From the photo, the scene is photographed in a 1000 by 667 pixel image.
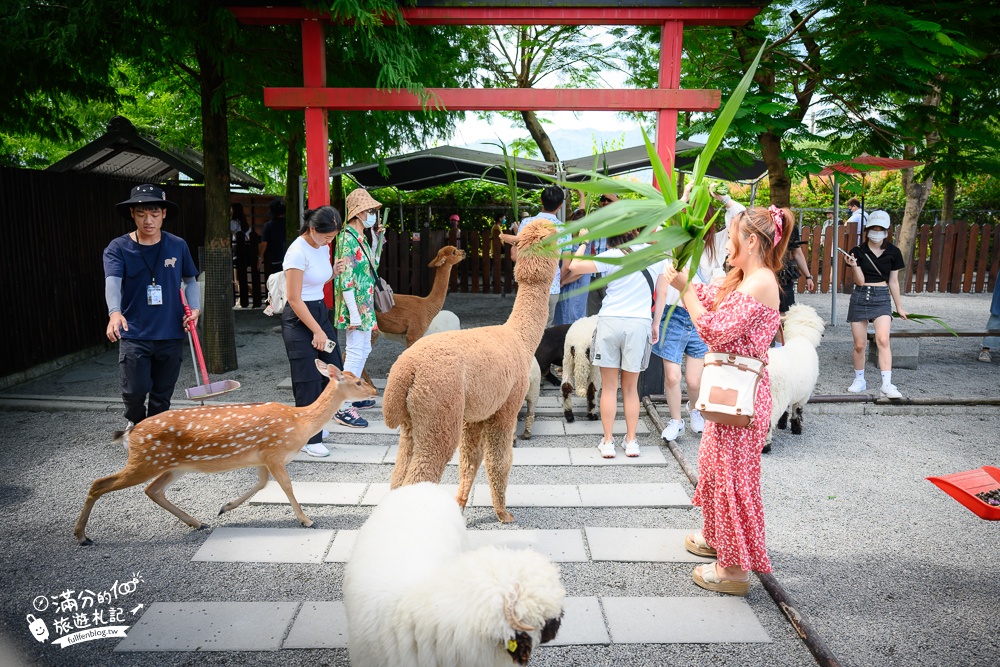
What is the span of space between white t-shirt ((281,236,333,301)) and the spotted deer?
39.7 inches

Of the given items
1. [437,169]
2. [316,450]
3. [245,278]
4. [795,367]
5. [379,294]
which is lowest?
[316,450]

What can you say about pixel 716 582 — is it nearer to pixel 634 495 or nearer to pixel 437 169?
pixel 634 495

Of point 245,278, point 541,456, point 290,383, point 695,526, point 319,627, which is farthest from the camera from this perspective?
point 245,278

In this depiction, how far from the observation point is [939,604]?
10.9 feet

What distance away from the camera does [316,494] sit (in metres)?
4.56

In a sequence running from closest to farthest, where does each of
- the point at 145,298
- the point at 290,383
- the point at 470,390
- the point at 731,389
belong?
the point at 731,389, the point at 470,390, the point at 145,298, the point at 290,383

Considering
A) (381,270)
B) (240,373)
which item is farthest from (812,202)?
(240,373)

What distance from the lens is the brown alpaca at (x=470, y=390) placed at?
3400 mm

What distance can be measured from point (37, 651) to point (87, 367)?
6.08m

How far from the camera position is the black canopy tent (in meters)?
10.8

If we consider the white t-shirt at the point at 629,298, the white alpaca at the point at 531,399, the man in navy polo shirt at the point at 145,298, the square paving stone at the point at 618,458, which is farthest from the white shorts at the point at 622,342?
the man in navy polo shirt at the point at 145,298

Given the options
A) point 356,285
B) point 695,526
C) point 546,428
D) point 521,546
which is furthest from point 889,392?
point 356,285

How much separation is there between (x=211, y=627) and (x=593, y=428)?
3.81 meters

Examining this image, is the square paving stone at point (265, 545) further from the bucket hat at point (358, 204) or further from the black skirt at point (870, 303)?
the black skirt at point (870, 303)
